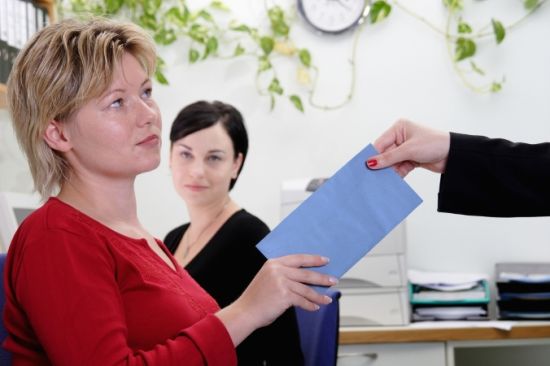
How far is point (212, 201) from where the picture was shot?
8.87 feet

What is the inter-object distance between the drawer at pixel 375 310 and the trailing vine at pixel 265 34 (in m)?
0.97

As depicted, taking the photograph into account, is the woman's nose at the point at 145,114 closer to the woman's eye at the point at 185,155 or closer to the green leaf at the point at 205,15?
the woman's eye at the point at 185,155

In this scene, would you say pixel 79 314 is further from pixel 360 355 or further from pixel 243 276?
pixel 360 355

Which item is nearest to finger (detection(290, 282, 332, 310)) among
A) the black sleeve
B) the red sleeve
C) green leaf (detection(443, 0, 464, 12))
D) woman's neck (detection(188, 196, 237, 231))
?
the red sleeve

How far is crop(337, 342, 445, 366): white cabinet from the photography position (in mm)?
2793

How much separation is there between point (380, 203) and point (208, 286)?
123cm

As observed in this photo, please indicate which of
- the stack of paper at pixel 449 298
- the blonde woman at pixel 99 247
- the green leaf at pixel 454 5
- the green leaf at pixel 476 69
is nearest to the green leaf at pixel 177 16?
the green leaf at pixel 454 5

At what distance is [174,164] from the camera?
275 cm

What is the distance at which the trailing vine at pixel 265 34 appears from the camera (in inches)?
133

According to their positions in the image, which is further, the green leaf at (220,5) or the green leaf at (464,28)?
the green leaf at (220,5)

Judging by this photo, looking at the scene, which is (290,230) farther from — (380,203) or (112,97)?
(112,97)

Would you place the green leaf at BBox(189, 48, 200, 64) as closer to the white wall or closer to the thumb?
the white wall

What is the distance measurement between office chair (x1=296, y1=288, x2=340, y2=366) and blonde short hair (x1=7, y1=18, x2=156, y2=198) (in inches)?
28.8

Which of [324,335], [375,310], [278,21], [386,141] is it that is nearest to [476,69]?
[278,21]
